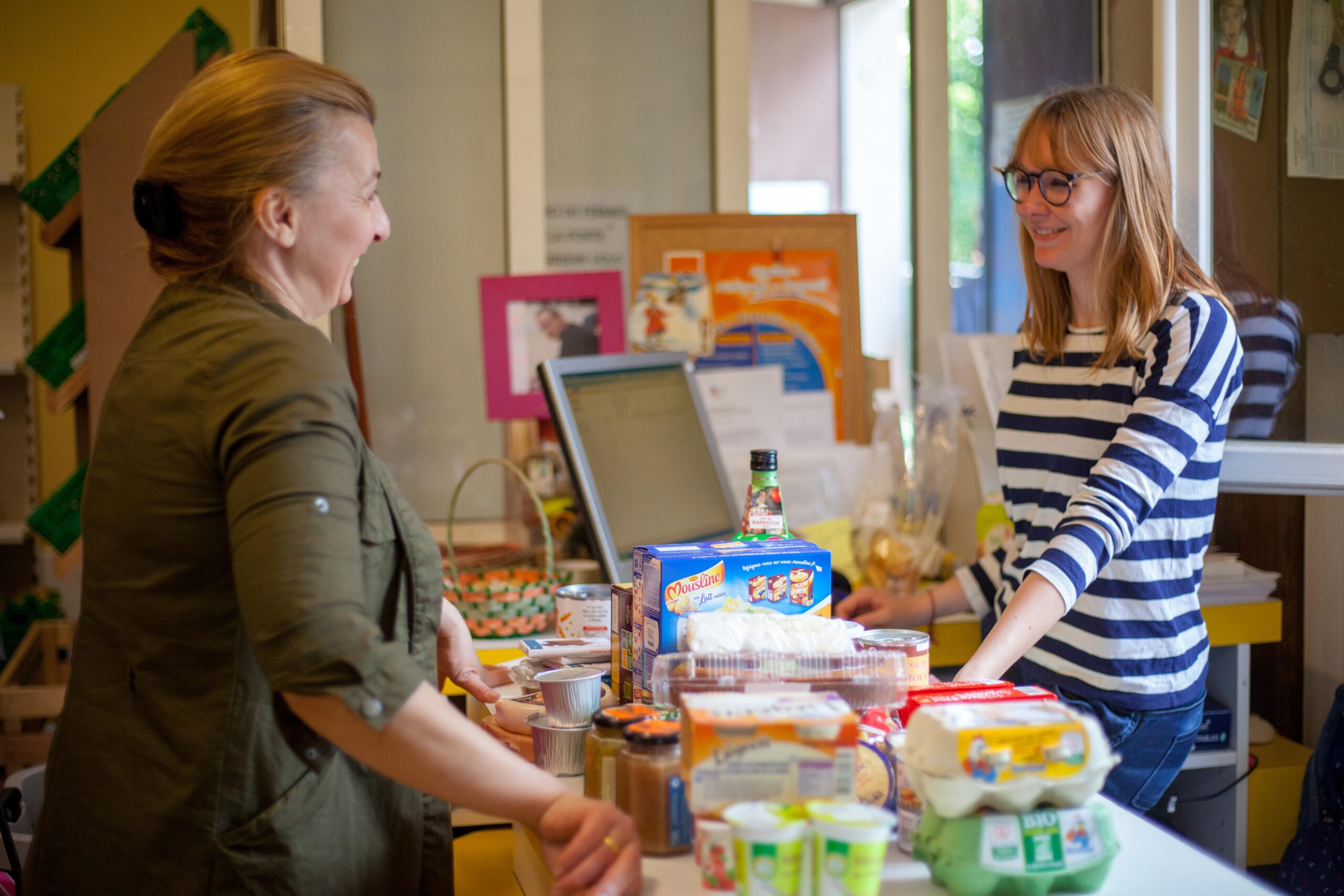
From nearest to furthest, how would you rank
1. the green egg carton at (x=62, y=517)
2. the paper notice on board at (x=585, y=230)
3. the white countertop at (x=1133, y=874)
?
the white countertop at (x=1133, y=874)
the green egg carton at (x=62, y=517)
the paper notice on board at (x=585, y=230)

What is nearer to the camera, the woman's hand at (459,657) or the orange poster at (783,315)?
the woman's hand at (459,657)

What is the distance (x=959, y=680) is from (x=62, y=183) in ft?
7.69

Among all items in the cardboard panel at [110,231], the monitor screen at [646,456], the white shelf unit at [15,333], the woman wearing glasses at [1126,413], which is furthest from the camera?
the white shelf unit at [15,333]

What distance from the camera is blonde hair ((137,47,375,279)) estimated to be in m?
1.06

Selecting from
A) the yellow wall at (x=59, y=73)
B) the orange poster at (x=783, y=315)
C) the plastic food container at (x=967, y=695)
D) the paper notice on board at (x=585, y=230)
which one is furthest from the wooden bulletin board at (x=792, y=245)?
the yellow wall at (x=59, y=73)

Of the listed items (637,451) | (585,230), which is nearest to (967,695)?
(637,451)

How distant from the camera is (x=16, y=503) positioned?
14.9ft

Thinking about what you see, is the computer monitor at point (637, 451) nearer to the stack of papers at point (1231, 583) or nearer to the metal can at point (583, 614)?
the metal can at point (583, 614)

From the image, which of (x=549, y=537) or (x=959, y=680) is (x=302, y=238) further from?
(x=549, y=537)

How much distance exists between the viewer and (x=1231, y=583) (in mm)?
2205

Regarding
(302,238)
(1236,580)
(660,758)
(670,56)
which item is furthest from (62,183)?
(1236,580)

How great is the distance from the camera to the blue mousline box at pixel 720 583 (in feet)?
3.99

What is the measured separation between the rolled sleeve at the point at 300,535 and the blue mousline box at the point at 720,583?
354 mm

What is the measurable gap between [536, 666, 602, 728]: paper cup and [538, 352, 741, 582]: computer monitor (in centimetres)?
69
